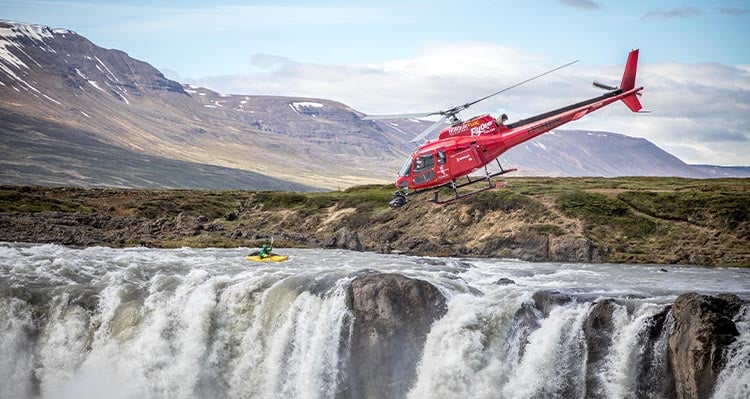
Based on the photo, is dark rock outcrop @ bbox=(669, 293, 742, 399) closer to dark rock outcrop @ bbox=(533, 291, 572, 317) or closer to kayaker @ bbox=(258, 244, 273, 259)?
dark rock outcrop @ bbox=(533, 291, 572, 317)

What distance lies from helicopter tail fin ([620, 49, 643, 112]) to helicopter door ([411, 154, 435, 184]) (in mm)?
11684

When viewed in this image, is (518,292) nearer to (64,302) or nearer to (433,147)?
(433,147)

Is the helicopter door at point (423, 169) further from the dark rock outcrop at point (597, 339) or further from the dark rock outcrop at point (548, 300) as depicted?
the dark rock outcrop at point (597, 339)

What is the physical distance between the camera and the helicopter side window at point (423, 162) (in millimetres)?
50094

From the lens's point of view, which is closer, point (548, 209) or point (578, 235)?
point (578, 235)

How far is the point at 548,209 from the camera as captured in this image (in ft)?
243

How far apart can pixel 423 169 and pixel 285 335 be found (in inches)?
582

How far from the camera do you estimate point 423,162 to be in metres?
50.3

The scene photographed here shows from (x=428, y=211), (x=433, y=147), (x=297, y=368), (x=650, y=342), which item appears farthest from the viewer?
(x=428, y=211)

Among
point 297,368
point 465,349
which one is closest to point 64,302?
point 297,368

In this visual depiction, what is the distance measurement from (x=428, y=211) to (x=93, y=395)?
45432 mm

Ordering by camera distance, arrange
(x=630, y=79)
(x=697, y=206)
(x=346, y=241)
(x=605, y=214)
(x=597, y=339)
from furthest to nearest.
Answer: (x=346, y=241)
(x=605, y=214)
(x=697, y=206)
(x=630, y=79)
(x=597, y=339)

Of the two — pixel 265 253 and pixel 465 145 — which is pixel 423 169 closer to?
pixel 465 145

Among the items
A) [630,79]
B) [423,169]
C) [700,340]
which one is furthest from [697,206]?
[700,340]
